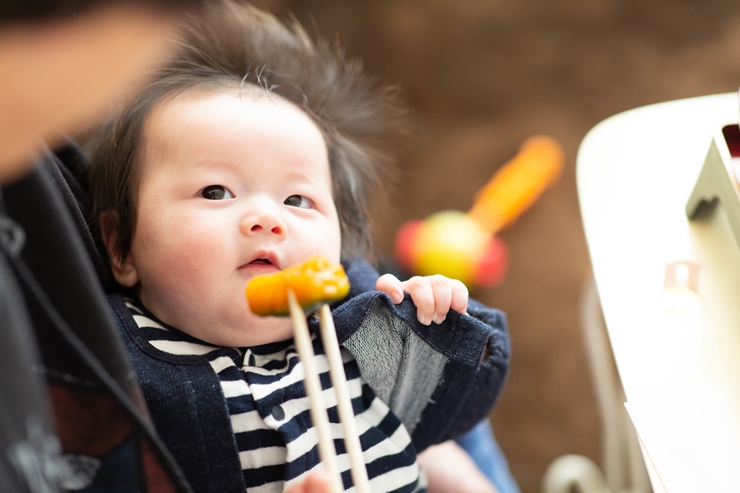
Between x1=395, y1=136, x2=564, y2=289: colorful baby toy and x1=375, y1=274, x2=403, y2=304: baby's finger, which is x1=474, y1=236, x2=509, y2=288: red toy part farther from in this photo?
x1=375, y1=274, x2=403, y2=304: baby's finger

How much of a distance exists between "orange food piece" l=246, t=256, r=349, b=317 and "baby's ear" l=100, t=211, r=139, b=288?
1.02ft

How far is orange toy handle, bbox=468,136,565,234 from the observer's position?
1791mm

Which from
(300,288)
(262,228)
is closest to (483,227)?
(262,228)

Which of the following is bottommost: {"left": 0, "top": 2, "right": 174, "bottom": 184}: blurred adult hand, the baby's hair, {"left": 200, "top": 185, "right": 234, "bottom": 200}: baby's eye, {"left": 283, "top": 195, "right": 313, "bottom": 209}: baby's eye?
{"left": 283, "top": 195, "right": 313, "bottom": 209}: baby's eye

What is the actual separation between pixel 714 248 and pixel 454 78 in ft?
4.44

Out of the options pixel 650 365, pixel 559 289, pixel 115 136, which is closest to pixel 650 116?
pixel 650 365

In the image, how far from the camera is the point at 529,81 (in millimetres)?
2008

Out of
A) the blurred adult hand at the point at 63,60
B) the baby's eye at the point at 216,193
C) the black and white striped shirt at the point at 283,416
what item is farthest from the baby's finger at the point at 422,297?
the blurred adult hand at the point at 63,60

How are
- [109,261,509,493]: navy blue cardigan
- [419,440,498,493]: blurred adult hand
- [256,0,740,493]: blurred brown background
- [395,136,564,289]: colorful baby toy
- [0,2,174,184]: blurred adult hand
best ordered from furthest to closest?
1. [256,0,740,493]: blurred brown background
2. [395,136,564,289]: colorful baby toy
3. [419,440,498,493]: blurred adult hand
4. [109,261,509,493]: navy blue cardigan
5. [0,2,174,184]: blurred adult hand

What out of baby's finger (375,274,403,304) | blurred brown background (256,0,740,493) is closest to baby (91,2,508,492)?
baby's finger (375,274,403,304)

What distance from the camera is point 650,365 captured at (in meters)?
0.68

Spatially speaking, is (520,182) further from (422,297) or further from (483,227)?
(422,297)

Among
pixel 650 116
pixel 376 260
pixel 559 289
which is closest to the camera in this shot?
pixel 650 116

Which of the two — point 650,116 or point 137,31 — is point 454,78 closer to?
point 650,116
